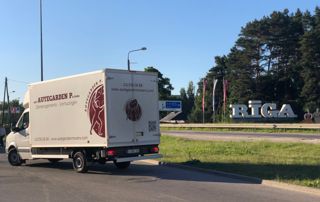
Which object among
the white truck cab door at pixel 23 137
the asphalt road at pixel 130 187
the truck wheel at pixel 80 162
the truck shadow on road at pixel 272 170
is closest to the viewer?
the asphalt road at pixel 130 187

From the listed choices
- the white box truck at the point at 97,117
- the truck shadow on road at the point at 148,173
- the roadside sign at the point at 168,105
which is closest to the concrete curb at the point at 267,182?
the truck shadow on road at the point at 148,173

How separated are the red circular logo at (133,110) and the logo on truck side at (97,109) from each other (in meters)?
0.91

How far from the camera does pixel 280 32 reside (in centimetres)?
9631

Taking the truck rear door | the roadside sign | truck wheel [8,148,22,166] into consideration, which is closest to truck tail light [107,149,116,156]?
the truck rear door

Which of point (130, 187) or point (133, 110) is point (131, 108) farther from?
point (130, 187)

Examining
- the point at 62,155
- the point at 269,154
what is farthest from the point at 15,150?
the point at 269,154

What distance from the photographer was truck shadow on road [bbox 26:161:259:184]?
596 inches

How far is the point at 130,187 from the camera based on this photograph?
13617 millimetres

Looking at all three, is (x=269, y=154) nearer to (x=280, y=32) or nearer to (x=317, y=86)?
(x=317, y=86)

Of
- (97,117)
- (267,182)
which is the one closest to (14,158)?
(97,117)

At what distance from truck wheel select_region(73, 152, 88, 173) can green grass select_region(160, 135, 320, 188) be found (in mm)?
3739

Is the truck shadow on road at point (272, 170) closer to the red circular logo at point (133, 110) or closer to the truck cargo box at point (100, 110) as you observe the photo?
the truck cargo box at point (100, 110)

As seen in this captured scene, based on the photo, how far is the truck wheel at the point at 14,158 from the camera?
67.6 feet

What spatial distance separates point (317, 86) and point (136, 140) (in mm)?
74865
